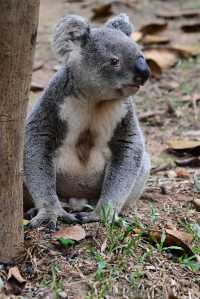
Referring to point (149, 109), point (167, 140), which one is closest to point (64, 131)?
point (167, 140)

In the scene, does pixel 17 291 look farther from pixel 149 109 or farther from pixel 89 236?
pixel 149 109

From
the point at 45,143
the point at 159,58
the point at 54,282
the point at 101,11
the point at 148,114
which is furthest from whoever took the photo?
the point at 101,11

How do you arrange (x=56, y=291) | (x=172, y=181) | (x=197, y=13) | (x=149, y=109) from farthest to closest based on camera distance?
(x=197, y=13), (x=149, y=109), (x=172, y=181), (x=56, y=291)

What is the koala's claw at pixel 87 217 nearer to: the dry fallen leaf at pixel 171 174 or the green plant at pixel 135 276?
the green plant at pixel 135 276

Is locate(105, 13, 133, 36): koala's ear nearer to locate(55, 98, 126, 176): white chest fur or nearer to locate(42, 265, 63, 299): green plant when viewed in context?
locate(55, 98, 126, 176): white chest fur

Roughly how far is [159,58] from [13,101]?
5610 millimetres

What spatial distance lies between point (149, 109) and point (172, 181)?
2178mm

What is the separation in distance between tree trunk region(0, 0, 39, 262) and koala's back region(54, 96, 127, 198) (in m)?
1.05

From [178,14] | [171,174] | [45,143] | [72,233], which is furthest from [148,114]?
[72,233]

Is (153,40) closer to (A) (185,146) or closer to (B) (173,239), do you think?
(A) (185,146)

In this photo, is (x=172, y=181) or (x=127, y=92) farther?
(x=172, y=181)

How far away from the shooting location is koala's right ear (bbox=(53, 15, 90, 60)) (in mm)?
4598

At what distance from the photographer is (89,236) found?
403 cm

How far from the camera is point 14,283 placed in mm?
3543
